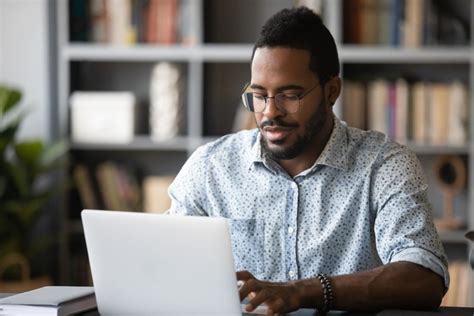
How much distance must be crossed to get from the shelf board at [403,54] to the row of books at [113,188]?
3.36 ft

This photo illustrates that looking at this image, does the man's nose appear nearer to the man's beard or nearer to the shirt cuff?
the man's beard

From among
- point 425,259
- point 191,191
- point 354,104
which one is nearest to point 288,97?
point 191,191

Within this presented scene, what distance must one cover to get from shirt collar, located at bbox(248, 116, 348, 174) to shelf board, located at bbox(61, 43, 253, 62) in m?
1.95

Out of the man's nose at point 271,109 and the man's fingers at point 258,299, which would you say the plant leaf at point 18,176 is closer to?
the man's nose at point 271,109

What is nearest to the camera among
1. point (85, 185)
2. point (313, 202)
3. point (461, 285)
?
point (313, 202)

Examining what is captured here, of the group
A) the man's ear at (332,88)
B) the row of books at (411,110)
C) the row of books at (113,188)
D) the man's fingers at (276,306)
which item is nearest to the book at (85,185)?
the row of books at (113,188)

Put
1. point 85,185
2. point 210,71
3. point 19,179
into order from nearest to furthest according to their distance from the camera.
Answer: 1. point 19,179
2. point 85,185
3. point 210,71

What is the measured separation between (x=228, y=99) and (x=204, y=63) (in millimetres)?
209

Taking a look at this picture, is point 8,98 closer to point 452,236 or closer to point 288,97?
point 452,236

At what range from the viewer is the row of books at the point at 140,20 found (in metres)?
4.32

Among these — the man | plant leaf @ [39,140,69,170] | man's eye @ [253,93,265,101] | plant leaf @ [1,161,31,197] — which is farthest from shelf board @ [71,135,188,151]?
man's eye @ [253,93,265,101]

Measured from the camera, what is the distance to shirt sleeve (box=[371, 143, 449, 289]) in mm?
2086

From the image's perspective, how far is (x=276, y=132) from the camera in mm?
2213

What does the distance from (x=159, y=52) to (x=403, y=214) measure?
7.77 feet
